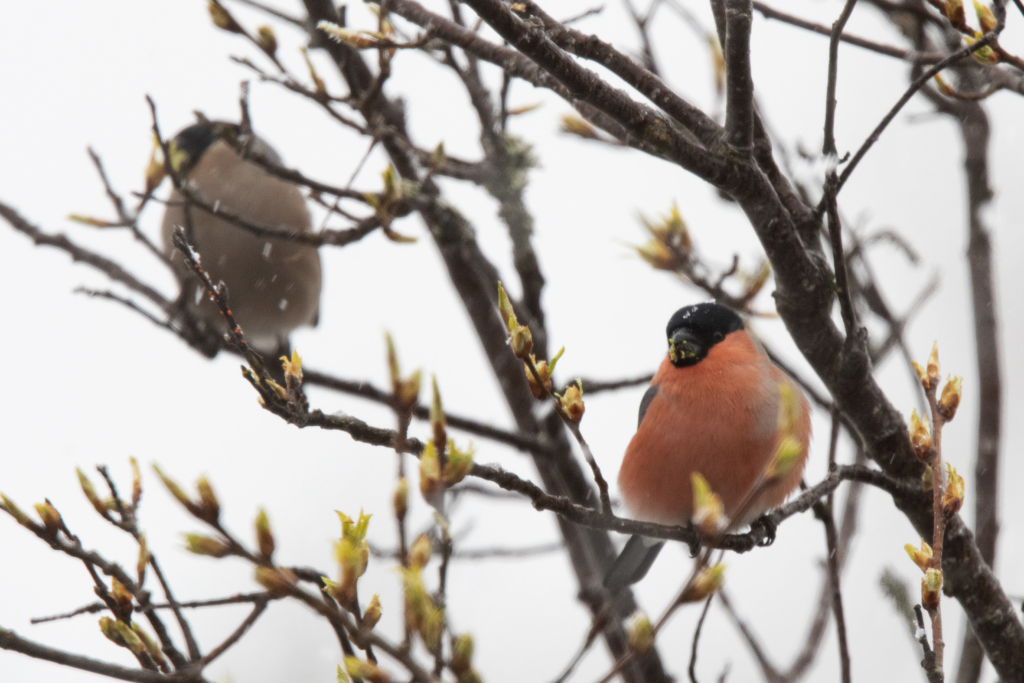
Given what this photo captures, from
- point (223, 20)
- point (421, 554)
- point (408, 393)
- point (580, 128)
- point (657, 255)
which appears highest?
point (223, 20)

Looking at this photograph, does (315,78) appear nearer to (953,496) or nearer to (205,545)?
(205,545)

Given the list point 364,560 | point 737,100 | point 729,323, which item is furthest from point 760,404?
point 364,560

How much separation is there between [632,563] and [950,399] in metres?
1.37

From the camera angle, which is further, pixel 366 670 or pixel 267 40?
pixel 267 40

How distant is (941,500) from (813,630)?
1.35 meters

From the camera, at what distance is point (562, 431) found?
7.75 feet

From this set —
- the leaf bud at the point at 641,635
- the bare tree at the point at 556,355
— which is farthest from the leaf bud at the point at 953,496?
the leaf bud at the point at 641,635

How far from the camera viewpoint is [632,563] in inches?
94.6

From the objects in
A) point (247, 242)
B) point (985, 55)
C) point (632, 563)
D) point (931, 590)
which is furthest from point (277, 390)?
point (247, 242)

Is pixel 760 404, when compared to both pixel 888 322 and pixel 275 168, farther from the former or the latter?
pixel 275 168

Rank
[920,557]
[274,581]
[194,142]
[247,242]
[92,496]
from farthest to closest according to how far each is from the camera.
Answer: [194,142], [247,242], [92,496], [920,557], [274,581]

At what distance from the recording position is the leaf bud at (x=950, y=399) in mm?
1161

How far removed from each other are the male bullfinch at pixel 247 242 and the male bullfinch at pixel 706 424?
1587 millimetres

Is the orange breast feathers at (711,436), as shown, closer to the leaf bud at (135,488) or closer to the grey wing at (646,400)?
the grey wing at (646,400)
